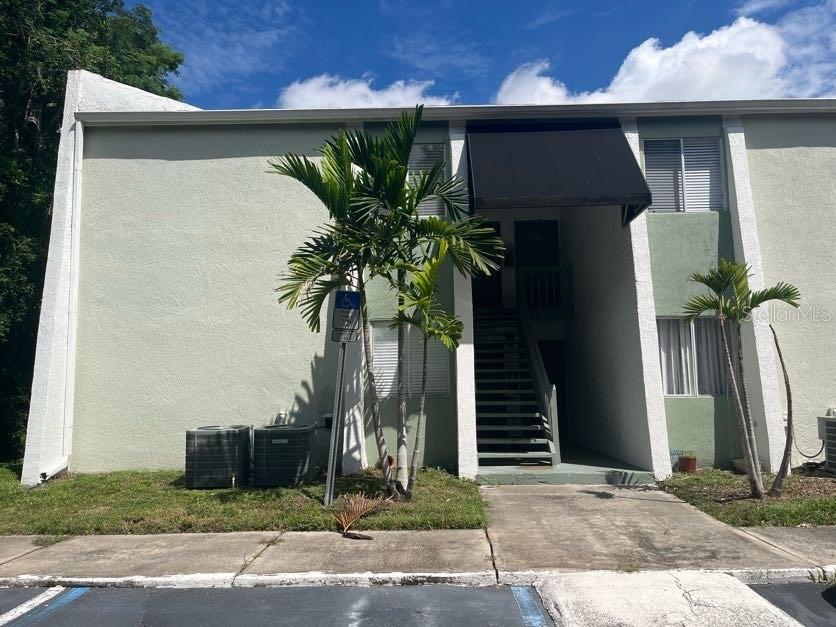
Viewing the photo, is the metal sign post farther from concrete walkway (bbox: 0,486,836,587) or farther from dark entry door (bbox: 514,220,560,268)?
dark entry door (bbox: 514,220,560,268)

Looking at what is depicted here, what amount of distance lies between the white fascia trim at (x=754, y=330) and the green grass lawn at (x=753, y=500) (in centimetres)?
62

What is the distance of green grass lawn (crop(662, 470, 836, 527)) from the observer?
6465 mm

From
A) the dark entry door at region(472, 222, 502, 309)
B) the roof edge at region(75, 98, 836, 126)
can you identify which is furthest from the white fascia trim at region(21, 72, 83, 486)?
the dark entry door at region(472, 222, 502, 309)

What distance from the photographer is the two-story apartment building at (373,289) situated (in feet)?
29.7

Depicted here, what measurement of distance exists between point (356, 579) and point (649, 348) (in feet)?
18.9

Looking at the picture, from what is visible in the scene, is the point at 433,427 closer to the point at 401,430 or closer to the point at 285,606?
the point at 401,430

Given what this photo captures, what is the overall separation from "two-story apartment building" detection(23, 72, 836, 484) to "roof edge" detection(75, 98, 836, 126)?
3 cm

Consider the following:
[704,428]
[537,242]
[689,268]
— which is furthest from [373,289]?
[704,428]

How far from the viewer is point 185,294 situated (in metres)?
9.55

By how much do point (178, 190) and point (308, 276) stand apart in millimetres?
4235

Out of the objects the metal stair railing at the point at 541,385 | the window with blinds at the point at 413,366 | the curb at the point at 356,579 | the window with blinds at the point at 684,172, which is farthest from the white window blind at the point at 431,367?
the curb at the point at 356,579

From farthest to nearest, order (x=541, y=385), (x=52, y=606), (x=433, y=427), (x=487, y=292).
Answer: (x=487, y=292), (x=541, y=385), (x=433, y=427), (x=52, y=606)

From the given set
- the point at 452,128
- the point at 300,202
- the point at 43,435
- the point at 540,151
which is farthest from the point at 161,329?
the point at 540,151

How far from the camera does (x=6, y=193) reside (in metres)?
11.0
